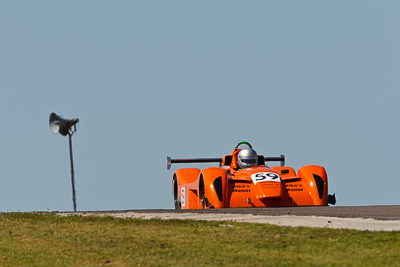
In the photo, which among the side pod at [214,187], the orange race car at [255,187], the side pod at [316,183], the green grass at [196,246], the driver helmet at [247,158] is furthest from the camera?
the driver helmet at [247,158]

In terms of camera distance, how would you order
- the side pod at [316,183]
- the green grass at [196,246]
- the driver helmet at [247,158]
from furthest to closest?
the driver helmet at [247,158], the side pod at [316,183], the green grass at [196,246]

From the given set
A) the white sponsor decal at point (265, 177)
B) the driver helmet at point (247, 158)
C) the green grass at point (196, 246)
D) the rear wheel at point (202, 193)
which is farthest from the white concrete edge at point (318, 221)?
the driver helmet at point (247, 158)

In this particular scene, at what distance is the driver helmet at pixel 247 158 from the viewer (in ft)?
85.3

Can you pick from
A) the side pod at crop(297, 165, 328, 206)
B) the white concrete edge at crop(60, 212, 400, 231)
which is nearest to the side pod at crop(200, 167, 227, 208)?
the side pod at crop(297, 165, 328, 206)

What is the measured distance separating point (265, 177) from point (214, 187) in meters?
1.71

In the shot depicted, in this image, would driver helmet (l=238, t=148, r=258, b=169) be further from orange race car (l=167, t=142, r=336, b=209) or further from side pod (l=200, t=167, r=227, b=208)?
side pod (l=200, t=167, r=227, b=208)

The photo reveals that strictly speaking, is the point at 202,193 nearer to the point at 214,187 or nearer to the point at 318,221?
the point at 214,187

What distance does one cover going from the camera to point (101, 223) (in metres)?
15.1

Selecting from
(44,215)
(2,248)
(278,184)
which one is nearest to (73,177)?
(278,184)

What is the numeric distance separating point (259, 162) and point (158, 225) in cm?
1366

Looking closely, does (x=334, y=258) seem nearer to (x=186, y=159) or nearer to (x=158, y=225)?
(x=158, y=225)

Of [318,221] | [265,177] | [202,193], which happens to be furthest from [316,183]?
[318,221]

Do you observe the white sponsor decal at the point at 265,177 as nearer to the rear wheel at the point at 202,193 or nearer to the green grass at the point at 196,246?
the rear wheel at the point at 202,193

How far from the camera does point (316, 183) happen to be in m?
24.1
